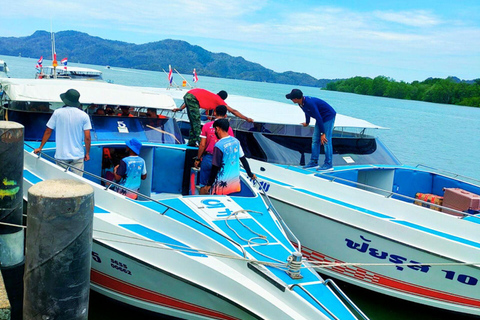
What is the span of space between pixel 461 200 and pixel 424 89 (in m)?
86.5

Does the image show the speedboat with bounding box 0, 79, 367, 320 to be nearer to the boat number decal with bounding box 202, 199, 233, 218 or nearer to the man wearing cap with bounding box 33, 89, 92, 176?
the boat number decal with bounding box 202, 199, 233, 218

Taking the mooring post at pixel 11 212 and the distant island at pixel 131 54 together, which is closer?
the mooring post at pixel 11 212

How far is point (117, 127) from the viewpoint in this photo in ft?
23.5

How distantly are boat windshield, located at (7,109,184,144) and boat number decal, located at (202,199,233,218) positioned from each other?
2.15m

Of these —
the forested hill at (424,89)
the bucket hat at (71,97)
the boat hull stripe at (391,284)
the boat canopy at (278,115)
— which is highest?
the forested hill at (424,89)

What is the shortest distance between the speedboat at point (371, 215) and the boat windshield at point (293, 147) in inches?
0.7

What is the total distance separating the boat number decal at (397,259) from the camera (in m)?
5.38

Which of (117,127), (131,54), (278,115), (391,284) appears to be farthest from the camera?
(131,54)

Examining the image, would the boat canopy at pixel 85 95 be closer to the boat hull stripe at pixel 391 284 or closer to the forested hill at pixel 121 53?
the boat hull stripe at pixel 391 284

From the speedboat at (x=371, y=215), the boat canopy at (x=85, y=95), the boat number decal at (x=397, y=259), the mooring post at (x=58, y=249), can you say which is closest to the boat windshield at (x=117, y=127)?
the boat canopy at (x=85, y=95)

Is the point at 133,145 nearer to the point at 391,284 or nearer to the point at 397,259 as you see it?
the point at 397,259

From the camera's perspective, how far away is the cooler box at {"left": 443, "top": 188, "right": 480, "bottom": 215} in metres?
6.48

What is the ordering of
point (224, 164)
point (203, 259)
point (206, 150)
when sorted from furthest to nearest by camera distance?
1. point (206, 150)
2. point (224, 164)
3. point (203, 259)

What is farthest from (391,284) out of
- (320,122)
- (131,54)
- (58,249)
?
(131,54)
